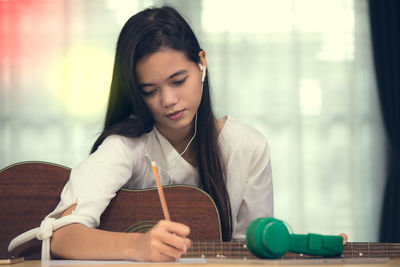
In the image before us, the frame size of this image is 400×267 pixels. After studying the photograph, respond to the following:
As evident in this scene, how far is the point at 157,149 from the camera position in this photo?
1.64 metres

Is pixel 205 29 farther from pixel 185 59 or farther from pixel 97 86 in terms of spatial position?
pixel 185 59

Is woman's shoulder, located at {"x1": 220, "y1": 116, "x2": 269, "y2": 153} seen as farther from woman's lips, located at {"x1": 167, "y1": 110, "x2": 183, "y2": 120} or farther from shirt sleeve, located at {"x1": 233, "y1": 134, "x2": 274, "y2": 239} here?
woman's lips, located at {"x1": 167, "y1": 110, "x2": 183, "y2": 120}

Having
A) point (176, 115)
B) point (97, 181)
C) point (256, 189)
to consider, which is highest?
point (176, 115)

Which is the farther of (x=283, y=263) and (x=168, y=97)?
(x=168, y=97)

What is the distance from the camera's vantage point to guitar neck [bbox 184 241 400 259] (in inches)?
44.3

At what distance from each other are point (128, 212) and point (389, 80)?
2.82 m

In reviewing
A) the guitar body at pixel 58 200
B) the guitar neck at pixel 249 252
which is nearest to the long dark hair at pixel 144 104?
the guitar body at pixel 58 200

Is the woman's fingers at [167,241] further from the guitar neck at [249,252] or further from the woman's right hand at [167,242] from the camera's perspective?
the guitar neck at [249,252]

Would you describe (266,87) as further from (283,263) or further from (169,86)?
(283,263)

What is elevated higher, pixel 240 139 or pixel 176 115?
pixel 176 115

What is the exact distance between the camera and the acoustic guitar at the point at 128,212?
3.88 ft

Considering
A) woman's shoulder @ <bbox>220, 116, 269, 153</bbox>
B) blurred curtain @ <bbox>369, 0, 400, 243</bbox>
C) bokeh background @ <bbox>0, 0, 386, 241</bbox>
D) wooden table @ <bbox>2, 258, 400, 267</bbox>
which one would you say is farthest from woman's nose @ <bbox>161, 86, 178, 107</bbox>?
blurred curtain @ <bbox>369, 0, 400, 243</bbox>

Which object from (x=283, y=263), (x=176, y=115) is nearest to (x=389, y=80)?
(x=176, y=115)

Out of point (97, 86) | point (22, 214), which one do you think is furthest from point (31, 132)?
point (22, 214)
